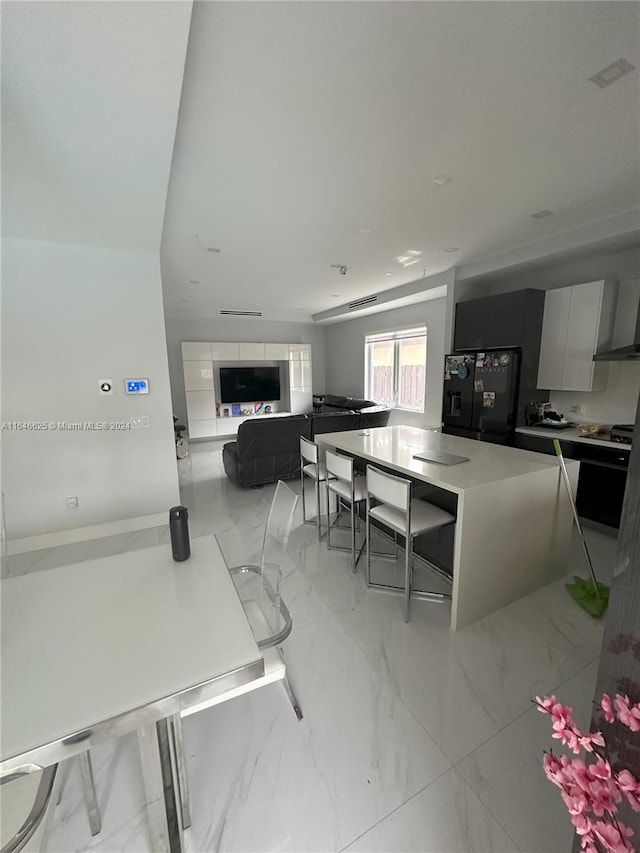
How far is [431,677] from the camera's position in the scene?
1.68 m

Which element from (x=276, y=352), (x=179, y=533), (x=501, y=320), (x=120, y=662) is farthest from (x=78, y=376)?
(x=276, y=352)

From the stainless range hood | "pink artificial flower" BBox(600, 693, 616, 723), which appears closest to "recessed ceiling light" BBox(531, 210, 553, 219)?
the stainless range hood

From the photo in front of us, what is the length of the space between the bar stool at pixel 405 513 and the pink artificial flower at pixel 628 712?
1.31 m

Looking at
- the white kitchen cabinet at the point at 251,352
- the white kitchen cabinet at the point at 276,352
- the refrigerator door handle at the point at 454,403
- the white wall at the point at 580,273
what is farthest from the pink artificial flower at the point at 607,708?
the white kitchen cabinet at the point at 276,352

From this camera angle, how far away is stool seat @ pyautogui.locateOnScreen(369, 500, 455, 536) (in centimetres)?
204

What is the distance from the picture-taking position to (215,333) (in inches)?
285

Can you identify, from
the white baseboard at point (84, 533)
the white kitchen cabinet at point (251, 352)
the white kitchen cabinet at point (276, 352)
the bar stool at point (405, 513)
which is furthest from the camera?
the white kitchen cabinet at point (276, 352)

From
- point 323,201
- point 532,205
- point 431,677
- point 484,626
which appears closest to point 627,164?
point 532,205

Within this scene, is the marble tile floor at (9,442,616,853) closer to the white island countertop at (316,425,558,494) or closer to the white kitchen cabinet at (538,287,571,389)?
the white island countertop at (316,425,558,494)

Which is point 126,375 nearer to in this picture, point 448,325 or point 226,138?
point 226,138

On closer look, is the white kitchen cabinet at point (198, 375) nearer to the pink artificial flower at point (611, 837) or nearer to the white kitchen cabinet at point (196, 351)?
the white kitchen cabinet at point (196, 351)

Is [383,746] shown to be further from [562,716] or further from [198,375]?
[198,375]

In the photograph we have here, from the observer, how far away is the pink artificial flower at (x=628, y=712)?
0.59m

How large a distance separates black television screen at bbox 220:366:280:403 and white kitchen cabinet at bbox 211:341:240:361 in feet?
0.89
